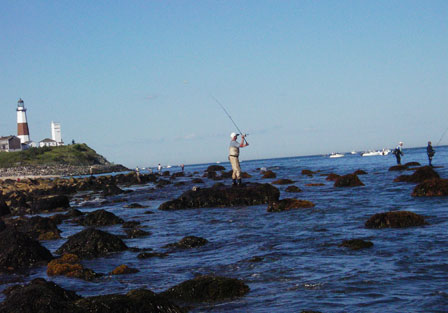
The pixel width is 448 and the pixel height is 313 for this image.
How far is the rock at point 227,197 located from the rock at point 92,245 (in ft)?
31.5

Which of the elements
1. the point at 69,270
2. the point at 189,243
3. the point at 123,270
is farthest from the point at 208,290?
the point at 189,243

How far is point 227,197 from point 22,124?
12897cm

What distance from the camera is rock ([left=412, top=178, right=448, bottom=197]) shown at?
62.9 feet

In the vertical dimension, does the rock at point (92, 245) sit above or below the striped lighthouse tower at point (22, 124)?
below

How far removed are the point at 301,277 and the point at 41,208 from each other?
22624 millimetres

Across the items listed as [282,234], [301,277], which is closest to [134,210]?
[282,234]

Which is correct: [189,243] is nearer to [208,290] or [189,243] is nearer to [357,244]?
[357,244]

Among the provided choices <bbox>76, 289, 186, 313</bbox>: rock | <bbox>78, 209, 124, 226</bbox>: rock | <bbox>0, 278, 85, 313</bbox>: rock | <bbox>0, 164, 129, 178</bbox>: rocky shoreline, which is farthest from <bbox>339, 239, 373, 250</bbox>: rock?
<bbox>0, 164, 129, 178</bbox>: rocky shoreline

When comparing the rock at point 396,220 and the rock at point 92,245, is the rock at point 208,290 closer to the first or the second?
the rock at point 92,245

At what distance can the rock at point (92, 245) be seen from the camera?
1273cm

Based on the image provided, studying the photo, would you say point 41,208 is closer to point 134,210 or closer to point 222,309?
point 134,210

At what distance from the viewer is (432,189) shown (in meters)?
19.5

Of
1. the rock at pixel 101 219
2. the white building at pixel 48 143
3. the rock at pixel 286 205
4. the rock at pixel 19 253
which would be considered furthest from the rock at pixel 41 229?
the white building at pixel 48 143

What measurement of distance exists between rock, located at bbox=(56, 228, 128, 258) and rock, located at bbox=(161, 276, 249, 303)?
5189 millimetres
